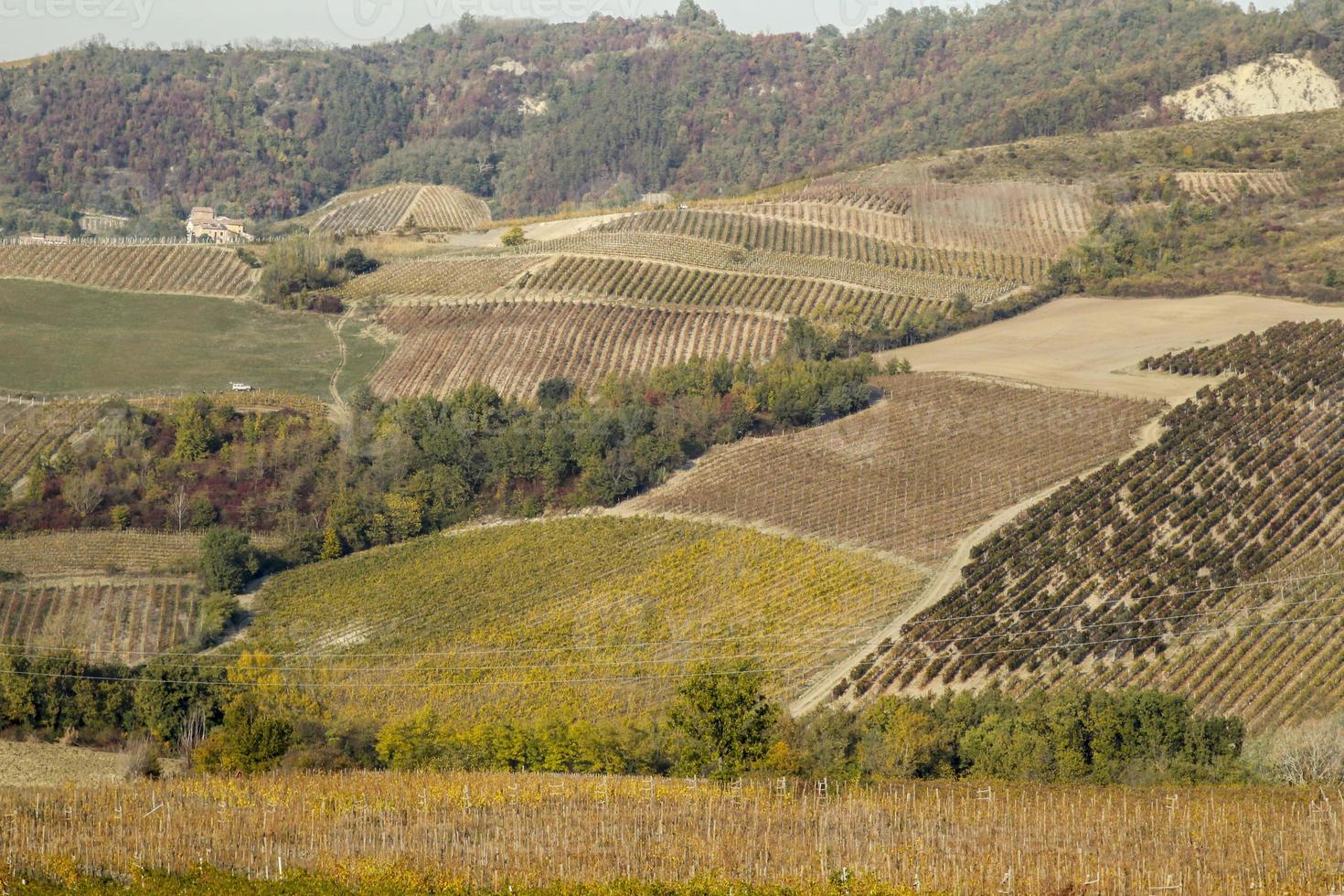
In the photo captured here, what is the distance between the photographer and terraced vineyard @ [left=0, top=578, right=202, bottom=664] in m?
68.5

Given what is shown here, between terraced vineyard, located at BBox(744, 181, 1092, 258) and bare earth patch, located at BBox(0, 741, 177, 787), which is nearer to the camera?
bare earth patch, located at BBox(0, 741, 177, 787)

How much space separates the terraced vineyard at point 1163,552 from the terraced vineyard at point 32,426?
1906 inches

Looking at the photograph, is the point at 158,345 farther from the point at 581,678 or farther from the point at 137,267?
the point at 581,678

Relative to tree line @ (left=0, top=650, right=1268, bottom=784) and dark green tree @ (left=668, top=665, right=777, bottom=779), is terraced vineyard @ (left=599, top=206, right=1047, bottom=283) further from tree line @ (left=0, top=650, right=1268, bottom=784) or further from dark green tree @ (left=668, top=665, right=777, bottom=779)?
dark green tree @ (left=668, top=665, right=777, bottom=779)

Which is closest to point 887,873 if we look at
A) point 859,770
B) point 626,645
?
point 859,770

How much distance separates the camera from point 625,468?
8294 centimetres

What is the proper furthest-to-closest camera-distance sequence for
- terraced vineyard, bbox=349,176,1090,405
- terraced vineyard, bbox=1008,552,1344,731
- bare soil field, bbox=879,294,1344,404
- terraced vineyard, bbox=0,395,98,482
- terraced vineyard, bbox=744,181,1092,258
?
terraced vineyard, bbox=744,181,1092,258, terraced vineyard, bbox=349,176,1090,405, bare soil field, bbox=879,294,1344,404, terraced vineyard, bbox=0,395,98,482, terraced vineyard, bbox=1008,552,1344,731

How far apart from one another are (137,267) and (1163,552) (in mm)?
82523

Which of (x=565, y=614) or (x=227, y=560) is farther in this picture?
(x=227, y=560)

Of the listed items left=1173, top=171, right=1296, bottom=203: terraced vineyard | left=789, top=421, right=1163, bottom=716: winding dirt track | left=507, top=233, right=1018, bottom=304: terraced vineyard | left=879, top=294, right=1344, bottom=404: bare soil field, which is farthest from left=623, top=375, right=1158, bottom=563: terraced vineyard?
left=1173, top=171, right=1296, bottom=203: terraced vineyard

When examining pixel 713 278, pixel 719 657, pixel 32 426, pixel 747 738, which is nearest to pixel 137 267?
pixel 32 426

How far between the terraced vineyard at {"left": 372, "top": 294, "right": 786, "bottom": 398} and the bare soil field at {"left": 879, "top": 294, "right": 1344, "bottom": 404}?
1043cm

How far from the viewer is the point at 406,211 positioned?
7205 inches

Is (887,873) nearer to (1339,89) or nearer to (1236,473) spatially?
(1236,473)
